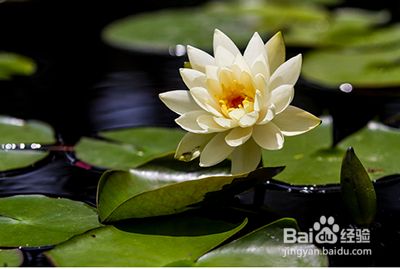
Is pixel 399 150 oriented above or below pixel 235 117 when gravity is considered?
below

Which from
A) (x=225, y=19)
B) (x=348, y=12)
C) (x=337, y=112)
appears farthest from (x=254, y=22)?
(x=337, y=112)

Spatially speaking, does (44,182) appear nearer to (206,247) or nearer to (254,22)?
(206,247)

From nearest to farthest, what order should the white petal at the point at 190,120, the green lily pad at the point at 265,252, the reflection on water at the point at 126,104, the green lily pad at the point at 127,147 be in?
the green lily pad at the point at 265,252, the white petal at the point at 190,120, the green lily pad at the point at 127,147, the reflection on water at the point at 126,104

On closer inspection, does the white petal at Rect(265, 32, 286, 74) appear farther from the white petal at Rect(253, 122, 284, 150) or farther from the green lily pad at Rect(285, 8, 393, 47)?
the green lily pad at Rect(285, 8, 393, 47)

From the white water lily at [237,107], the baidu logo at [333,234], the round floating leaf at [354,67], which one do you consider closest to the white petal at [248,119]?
the white water lily at [237,107]

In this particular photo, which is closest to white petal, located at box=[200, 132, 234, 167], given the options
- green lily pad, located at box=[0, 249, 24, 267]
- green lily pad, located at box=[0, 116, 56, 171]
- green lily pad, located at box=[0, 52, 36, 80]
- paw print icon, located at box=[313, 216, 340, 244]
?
paw print icon, located at box=[313, 216, 340, 244]

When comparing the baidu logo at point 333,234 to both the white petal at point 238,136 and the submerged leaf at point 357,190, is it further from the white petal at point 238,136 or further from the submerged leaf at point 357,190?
the white petal at point 238,136

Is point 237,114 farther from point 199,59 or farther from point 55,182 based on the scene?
point 55,182
